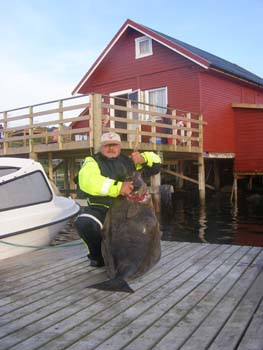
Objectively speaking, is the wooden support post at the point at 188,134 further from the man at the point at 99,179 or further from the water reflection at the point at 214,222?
the man at the point at 99,179

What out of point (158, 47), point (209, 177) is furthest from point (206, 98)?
point (209, 177)

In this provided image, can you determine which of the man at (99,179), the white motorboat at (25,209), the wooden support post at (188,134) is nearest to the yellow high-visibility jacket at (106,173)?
the man at (99,179)

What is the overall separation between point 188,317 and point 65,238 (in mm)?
6844

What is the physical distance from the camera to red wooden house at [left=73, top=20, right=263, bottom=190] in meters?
15.5

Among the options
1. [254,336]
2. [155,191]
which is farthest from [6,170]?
[155,191]

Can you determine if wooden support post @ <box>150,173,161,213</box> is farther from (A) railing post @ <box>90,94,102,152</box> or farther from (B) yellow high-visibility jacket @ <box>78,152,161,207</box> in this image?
(B) yellow high-visibility jacket @ <box>78,152,161,207</box>

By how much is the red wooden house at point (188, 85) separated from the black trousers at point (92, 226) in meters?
11.7

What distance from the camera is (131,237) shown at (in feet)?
12.0

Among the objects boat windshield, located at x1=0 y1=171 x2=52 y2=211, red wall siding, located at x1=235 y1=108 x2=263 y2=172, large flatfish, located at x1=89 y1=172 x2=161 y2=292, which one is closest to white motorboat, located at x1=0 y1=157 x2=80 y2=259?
boat windshield, located at x1=0 y1=171 x2=52 y2=211

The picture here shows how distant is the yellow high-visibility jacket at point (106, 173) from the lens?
3.83m

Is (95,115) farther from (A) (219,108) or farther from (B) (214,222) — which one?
(A) (219,108)

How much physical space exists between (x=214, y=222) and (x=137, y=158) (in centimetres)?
760

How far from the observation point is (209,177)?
73.4 ft

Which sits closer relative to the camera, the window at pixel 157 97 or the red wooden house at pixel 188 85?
the red wooden house at pixel 188 85
